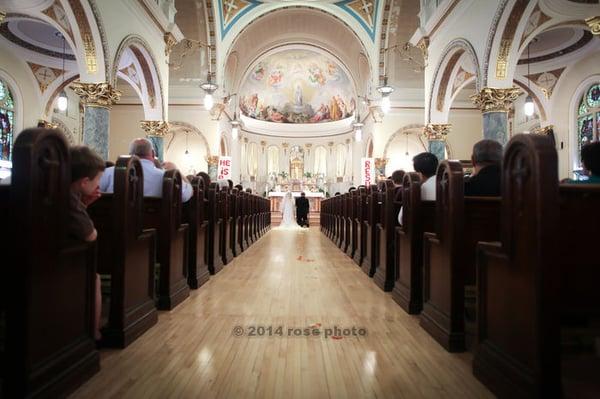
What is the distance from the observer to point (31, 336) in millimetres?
1523

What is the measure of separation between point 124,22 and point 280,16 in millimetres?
9248

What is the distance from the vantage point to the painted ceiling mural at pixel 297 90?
20625mm

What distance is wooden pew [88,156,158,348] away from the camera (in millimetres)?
2322

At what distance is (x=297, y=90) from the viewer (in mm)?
22094

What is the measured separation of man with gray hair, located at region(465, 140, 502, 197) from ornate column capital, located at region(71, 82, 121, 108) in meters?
6.86

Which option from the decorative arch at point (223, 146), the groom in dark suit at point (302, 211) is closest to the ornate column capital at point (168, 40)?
the decorative arch at point (223, 146)

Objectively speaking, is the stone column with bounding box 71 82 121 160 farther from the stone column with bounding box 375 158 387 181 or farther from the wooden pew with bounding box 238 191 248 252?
the stone column with bounding box 375 158 387 181

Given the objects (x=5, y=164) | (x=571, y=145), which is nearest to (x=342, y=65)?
(x=571, y=145)

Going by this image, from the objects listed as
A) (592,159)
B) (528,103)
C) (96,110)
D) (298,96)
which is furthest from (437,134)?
(298,96)

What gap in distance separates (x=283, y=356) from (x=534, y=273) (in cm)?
131

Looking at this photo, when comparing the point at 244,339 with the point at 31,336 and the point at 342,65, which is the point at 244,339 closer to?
the point at 31,336

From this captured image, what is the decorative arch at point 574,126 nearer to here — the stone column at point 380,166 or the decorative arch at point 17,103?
the stone column at point 380,166

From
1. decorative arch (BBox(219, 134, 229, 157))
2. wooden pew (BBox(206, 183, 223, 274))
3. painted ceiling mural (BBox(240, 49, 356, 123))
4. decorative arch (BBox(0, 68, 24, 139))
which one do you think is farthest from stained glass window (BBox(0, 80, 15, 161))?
wooden pew (BBox(206, 183, 223, 274))

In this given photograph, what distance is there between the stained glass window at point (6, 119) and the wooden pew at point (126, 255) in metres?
11.9
